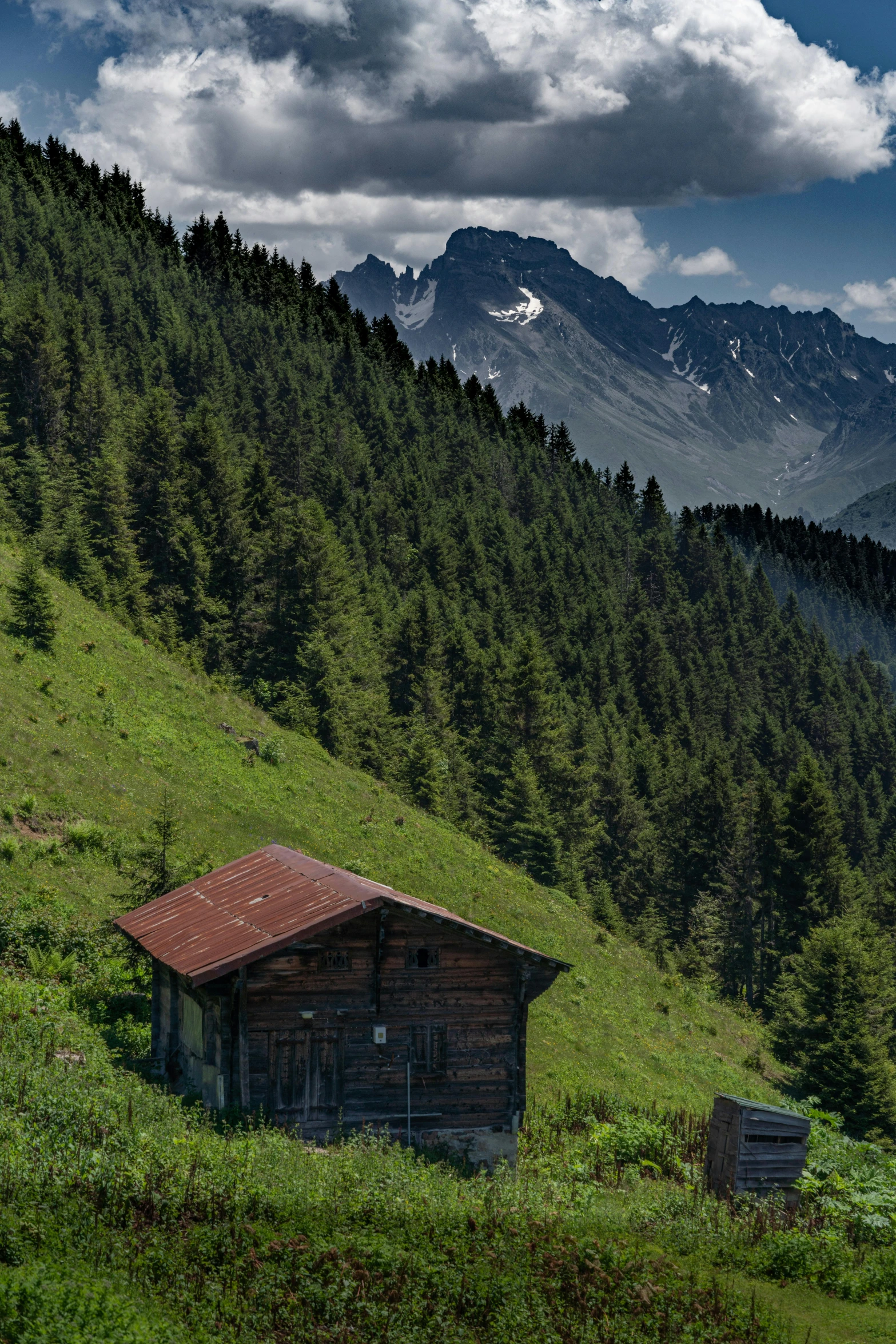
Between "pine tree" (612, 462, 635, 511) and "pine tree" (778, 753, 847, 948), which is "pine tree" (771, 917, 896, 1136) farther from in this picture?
"pine tree" (612, 462, 635, 511)

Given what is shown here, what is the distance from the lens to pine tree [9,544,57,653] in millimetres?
44125

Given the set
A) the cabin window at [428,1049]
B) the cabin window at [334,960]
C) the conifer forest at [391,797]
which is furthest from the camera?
the cabin window at [428,1049]

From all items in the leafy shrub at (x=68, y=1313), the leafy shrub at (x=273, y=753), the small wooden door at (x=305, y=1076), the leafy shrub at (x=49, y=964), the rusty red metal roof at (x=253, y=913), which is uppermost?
the leafy shrub at (x=273, y=753)

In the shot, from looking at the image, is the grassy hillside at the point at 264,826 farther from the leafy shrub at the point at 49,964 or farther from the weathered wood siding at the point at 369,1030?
the weathered wood siding at the point at 369,1030

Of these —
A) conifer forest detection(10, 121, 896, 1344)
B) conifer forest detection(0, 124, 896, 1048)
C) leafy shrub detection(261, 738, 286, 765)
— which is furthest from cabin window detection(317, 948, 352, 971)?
conifer forest detection(0, 124, 896, 1048)

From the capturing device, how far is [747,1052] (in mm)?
45438

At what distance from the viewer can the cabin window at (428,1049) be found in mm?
22453

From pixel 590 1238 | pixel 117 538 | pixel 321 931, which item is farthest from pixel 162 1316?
pixel 117 538

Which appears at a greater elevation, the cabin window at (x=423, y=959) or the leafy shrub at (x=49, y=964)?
the cabin window at (x=423, y=959)

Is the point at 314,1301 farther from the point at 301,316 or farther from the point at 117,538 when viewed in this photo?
the point at 301,316

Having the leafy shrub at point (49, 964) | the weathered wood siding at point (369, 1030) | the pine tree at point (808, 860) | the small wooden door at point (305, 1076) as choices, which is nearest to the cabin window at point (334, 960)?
the weathered wood siding at point (369, 1030)

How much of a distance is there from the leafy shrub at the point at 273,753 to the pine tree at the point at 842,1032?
2404cm

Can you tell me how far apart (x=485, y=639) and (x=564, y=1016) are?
59.8 metres

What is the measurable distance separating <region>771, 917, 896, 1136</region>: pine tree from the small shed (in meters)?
22.0
